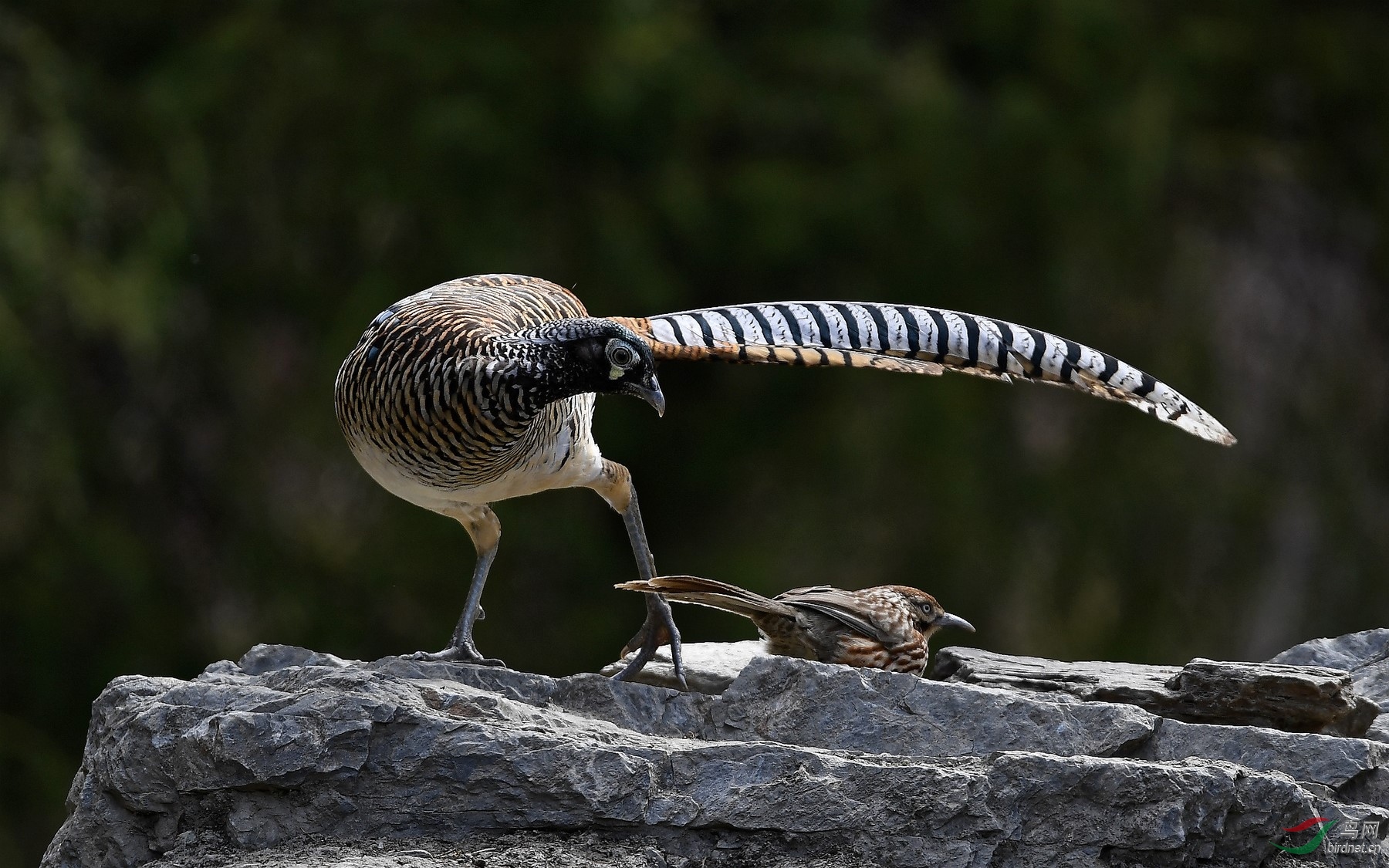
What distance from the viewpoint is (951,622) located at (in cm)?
573

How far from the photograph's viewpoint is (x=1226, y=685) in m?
4.83

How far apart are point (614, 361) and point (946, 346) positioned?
48.6 inches

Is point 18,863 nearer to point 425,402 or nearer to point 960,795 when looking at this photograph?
point 425,402

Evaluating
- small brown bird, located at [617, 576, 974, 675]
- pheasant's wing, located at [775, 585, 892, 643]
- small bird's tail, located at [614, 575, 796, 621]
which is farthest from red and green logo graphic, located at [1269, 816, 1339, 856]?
small bird's tail, located at [614, 575, 796, 621]

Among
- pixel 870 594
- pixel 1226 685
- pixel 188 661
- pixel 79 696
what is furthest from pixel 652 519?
pixel 1226 685

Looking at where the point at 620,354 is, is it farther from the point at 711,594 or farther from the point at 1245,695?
the point at 1245,695

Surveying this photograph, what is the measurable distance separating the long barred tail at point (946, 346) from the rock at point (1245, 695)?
0.77 m

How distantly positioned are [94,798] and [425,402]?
137 cm

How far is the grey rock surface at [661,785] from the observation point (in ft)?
13.0

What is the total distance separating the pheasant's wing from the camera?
17.1 feet

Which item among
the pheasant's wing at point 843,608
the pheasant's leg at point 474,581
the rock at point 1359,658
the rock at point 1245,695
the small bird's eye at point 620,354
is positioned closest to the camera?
the small bird's eye at point 620,354

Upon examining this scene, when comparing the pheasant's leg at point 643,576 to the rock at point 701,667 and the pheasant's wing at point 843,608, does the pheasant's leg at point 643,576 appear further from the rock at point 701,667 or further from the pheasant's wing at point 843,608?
the pheasant's wing at point 843,608

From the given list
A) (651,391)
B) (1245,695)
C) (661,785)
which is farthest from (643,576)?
(1245,695)

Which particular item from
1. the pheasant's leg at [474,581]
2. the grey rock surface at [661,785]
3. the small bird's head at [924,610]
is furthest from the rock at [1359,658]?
the pheasant's leg at [474,581]
